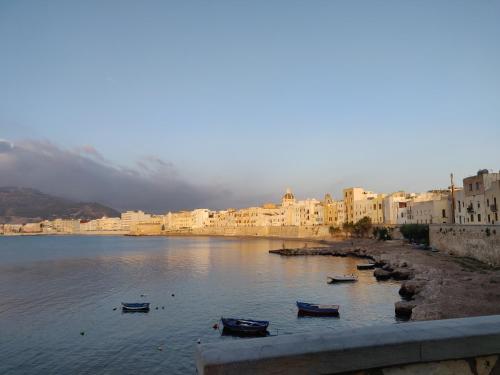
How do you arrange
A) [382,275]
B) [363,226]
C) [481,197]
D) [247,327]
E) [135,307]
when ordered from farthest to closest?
1. [363,226]
2. [481,197]
3. [382,275]
4. [135,307]
5. [247,327]

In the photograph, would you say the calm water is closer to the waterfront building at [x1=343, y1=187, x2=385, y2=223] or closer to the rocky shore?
the rocky shore

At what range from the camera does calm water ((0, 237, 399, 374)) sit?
24.1 m

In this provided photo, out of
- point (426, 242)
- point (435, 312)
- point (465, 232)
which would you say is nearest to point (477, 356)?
point (435, 312)

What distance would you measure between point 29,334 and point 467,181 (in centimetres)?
6060

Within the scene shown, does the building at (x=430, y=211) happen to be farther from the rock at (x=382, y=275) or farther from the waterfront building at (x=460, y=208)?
the rock at (x=382, y=275)

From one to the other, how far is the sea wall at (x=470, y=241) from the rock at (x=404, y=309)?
56.5 feet

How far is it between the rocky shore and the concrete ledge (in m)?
21.2

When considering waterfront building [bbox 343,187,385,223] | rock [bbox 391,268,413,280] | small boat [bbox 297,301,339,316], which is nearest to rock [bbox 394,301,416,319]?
small boat [bbox 297,301,339,316]

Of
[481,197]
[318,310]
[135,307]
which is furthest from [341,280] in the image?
[135,307]

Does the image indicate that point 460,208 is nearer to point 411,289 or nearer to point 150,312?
point 411,289

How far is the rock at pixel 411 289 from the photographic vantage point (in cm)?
3785

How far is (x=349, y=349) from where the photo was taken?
11.1 feet

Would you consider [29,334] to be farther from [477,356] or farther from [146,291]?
[477,356]

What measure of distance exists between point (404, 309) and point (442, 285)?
6.47 meters
